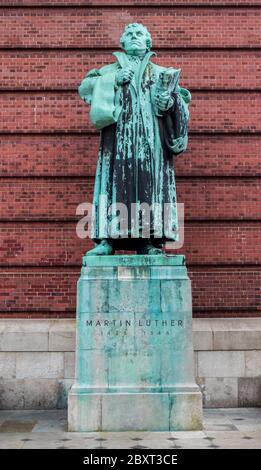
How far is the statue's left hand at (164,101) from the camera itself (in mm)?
7609

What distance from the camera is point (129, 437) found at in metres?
6.73

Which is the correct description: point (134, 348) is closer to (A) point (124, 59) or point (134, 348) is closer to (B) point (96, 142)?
(A) point (124, 59)

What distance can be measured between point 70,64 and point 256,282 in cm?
527

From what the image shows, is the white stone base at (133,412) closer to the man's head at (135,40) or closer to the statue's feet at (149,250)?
the statue's feet at (149,250)

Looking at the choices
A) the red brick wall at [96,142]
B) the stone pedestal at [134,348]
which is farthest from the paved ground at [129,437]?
the red brick wall at [96,142]

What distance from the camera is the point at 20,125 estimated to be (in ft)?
33.4

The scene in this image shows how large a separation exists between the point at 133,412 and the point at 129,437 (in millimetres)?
403

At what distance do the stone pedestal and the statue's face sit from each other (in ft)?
9.76

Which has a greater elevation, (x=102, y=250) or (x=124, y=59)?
(x=124, y=59)

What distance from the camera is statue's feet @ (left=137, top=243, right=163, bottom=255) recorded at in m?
7.67

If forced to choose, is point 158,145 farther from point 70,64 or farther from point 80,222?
point 70,64

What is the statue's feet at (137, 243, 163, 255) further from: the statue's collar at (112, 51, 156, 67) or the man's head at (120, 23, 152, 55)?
the man's head at (120, 23, 152, 55)

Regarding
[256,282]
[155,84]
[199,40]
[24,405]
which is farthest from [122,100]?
[24,405]

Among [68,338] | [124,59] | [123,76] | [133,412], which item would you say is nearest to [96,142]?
[124,59]
